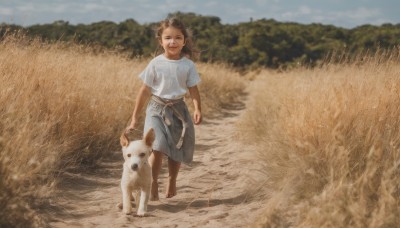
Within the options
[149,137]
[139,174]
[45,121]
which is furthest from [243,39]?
[139,174]

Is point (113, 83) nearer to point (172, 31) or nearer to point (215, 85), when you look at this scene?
point (172, 31)

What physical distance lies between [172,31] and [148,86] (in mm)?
554

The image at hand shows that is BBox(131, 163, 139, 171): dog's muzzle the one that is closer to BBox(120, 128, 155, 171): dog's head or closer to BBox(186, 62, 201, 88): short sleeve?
BBox(120, 128, 155, 171): dog's head

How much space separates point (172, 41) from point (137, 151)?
1171mm

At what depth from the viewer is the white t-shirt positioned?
483 centimetres

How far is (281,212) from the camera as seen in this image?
3.62 metres

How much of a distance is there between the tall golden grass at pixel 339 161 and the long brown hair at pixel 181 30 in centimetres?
119

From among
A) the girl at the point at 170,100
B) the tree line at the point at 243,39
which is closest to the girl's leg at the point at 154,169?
the girl at the point at 170,100

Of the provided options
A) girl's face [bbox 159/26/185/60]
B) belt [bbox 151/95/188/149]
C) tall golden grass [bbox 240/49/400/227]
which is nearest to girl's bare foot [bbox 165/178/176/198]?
belt [bbox 151/95/188/149]

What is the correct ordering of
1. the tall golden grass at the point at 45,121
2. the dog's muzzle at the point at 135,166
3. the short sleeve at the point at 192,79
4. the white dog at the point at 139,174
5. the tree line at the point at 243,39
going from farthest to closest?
1. the tree line at the point at 243,39
2. the short sleeve at the point at 192,79
3. the white dog at the point at 139,174
4. the dog's muzzle at the point at 135,166
5. the tall golden grass at the point at 45,121

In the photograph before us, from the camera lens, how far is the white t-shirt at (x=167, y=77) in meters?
4.83

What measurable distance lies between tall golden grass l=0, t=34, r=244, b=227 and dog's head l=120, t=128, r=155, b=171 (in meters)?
0.61

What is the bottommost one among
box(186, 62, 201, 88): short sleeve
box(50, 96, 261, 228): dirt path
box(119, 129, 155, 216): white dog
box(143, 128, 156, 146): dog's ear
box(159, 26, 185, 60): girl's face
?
box(50, 96, 261, 228): dirt path

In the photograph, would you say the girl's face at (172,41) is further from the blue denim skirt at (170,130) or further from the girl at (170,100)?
the blue denim skirt at (170,130)
